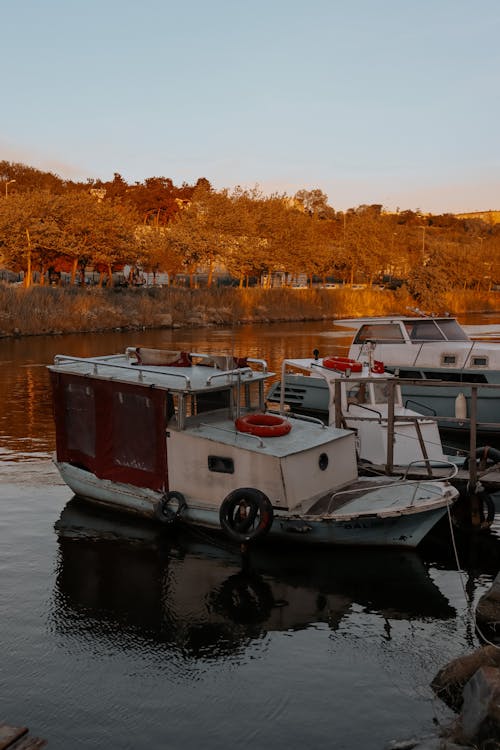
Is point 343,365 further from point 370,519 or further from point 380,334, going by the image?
point 380,334

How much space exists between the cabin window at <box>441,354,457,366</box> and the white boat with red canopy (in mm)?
12692

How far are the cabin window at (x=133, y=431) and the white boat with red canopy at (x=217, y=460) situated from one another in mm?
23

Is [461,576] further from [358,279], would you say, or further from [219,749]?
[358,279]

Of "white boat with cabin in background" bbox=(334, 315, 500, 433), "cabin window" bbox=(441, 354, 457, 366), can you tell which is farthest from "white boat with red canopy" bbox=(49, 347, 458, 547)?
"cabin window" bbox=(441, 354, 457, 366)

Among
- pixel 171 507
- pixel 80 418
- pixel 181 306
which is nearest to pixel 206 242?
pixel 181 306

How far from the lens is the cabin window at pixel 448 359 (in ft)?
93.1

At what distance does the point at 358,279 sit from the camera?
133875 millimetres

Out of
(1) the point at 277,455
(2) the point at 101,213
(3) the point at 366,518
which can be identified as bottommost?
(3) the point at 366,518

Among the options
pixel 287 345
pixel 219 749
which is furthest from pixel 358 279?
pixel 219 749

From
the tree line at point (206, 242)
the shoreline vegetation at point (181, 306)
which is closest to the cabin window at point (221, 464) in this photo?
the shoreline vegetation at point (181, 306)

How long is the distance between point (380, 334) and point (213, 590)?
18272 mm

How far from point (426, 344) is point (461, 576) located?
15.5 m

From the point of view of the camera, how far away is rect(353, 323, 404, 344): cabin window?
2962 cm

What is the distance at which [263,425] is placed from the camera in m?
16.0
